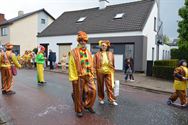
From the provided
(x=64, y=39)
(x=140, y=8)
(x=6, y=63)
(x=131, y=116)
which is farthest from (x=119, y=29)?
(x=131, y=116)

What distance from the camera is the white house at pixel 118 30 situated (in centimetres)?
1820

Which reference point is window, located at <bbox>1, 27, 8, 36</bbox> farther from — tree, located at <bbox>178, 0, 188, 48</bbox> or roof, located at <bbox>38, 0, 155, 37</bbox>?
tree, located at <bbox>178, 0, 188, 48</bbox>

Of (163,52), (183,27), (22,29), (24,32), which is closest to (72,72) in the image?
(183,27)

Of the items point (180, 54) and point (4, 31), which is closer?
point (180, 54)

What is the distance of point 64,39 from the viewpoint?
23094 millimetres

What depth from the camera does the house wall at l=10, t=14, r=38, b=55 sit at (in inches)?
1304

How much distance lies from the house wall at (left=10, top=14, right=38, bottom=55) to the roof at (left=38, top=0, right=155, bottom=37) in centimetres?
883

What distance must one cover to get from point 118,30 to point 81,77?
13.4 metres

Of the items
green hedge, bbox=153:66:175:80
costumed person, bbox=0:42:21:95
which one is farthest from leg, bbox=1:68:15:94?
green hedge, bbox=153:66:175:80

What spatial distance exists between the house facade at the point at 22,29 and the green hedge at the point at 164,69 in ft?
75.7

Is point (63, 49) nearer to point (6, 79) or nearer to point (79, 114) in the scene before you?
point (6, 79)

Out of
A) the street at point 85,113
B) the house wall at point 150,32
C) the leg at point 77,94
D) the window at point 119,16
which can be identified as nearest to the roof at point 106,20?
the window at point 119,16

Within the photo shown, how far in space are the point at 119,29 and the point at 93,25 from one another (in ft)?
11.3

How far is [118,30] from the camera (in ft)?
62.2
